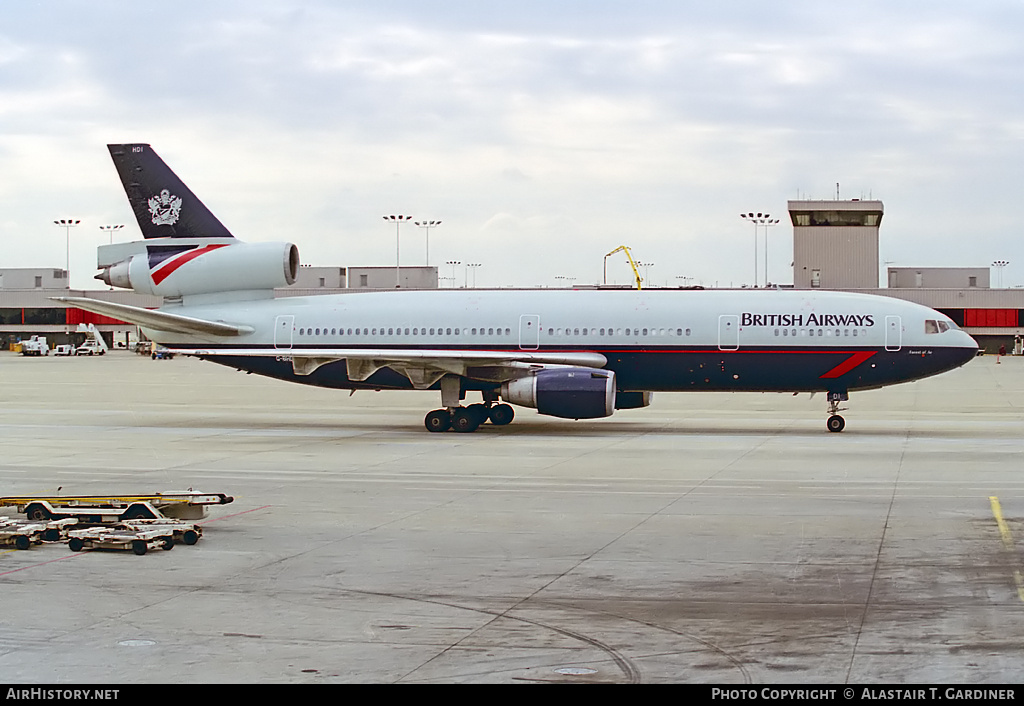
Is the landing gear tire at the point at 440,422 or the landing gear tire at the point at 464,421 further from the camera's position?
the landing gear tire at the point at 440,422

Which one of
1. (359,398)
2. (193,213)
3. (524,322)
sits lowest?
(359,398)

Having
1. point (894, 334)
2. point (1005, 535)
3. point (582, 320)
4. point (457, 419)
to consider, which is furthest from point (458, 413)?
point (1005, 535)

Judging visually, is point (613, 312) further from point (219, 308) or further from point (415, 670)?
point (415, 670)

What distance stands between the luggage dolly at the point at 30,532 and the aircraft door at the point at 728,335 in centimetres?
2038

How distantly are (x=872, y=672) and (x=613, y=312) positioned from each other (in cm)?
2394

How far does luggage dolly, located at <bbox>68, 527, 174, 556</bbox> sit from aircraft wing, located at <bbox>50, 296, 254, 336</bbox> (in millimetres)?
19513

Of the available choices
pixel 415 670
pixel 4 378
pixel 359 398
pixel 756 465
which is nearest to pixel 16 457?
pixel 756 465

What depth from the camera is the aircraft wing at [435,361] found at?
31203 millimetres

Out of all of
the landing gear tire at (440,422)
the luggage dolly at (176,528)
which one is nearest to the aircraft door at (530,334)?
the landing gear tire at (440,422)

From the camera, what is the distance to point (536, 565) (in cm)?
1356

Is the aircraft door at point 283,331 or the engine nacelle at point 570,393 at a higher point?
the aircraft door at point 283,331

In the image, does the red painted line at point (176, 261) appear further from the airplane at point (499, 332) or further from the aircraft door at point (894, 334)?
the aircraft door at point (894, 334)

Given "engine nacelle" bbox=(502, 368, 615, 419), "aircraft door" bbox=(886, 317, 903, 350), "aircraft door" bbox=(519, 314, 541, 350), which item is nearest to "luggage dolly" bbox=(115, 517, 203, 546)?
"engine nacelle" bbox=(502, 368, 615, 419)

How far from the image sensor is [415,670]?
29.9 ft
